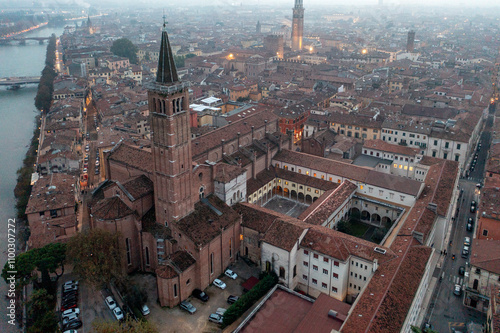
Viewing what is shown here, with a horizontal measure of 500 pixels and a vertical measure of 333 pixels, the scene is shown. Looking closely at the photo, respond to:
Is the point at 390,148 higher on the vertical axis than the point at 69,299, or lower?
higher

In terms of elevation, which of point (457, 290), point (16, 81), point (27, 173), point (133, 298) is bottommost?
point (457, 290)

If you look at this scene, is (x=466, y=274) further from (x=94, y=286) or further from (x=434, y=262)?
(x=94, y=286)

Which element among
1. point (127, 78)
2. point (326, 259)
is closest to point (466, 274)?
point (326, 259)

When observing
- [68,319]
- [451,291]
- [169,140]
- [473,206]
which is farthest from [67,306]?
[473,206]

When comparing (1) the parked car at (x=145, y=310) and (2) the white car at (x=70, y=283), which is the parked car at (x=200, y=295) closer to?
(1) the parked car at (x=145, y=310)

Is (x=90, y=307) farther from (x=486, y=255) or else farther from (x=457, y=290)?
(x=486, y=255)
